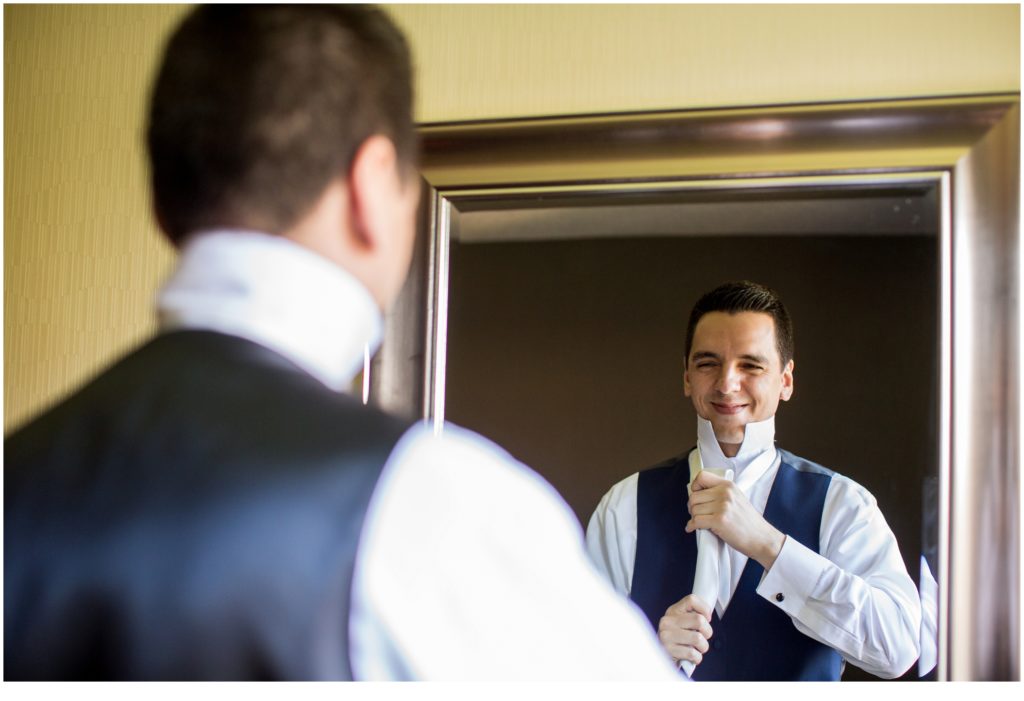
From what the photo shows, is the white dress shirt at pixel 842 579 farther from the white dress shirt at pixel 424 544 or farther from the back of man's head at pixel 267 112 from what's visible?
the back of man's head at pixel 267 112

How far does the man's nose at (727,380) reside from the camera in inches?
34.5

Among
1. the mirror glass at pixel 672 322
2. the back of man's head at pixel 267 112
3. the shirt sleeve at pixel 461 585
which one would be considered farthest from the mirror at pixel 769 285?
the shirt sleeve at pixel 461 585

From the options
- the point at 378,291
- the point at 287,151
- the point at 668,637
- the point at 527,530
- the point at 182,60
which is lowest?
the point at 668,637

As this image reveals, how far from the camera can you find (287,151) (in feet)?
2.59

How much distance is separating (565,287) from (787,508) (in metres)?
0.29

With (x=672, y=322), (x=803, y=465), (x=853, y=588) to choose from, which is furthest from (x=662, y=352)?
(x=853, y=588)

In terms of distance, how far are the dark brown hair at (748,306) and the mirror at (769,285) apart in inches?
0.4

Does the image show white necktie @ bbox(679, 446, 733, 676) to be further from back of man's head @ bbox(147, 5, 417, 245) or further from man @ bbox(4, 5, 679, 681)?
back of man's head @ bbox(147, 5, 417, 245)

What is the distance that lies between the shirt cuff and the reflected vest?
385 millimetres

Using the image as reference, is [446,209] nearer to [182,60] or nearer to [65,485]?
[182,60]

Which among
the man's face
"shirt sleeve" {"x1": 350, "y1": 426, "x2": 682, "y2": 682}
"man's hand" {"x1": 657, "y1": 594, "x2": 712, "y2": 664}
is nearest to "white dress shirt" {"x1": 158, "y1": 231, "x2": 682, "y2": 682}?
"shirt sleeve" {"x1": 350, "y1": 426, "x2": 682, "y2": 682}

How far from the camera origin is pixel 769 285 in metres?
0.88

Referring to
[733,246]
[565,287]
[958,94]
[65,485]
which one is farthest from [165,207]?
[958,94]

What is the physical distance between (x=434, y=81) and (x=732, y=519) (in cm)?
50
